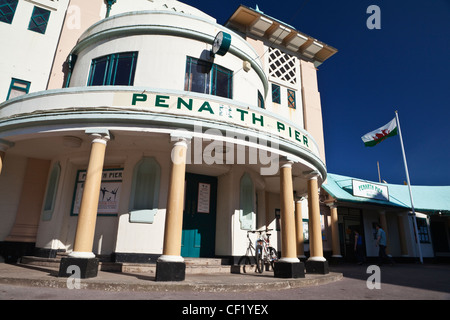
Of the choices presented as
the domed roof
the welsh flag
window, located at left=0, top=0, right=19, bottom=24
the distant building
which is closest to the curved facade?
window, located at left=0, top=0, right=19, bottom=24

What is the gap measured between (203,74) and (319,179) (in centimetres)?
591

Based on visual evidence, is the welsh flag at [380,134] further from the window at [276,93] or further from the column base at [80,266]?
the column base at [80,266]

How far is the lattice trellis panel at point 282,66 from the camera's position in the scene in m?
16.7

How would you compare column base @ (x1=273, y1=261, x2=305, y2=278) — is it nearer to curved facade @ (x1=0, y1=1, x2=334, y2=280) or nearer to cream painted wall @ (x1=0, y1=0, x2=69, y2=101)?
curved facade @ (x1=0, y1=1, x2=334, y2=280)

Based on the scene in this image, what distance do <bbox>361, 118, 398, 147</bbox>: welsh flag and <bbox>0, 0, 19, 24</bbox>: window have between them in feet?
62.4

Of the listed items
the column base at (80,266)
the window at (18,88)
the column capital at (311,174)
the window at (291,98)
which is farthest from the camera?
the window at (291,98)

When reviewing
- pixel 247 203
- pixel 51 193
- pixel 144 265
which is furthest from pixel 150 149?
pixel 51 193

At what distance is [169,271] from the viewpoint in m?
6.20

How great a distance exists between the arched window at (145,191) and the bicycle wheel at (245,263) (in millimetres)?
3304

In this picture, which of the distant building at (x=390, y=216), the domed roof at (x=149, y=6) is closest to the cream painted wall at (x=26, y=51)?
the domed roof at (x=149, y=6)

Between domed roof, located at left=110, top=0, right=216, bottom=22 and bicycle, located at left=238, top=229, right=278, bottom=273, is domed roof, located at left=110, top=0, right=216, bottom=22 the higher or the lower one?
the higher one

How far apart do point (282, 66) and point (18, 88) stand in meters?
13.2

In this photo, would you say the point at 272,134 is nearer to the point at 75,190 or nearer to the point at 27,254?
the point at 75,190

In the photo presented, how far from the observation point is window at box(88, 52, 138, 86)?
9.15 m
